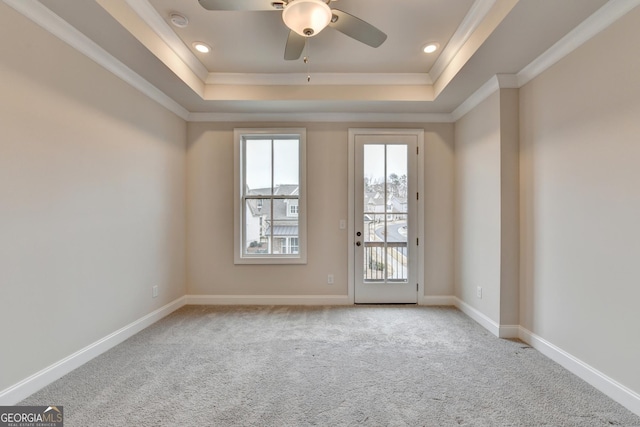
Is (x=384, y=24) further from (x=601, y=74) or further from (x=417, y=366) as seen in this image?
(x=417, y=366)

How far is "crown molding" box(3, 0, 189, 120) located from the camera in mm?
1764

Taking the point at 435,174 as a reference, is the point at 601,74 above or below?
above

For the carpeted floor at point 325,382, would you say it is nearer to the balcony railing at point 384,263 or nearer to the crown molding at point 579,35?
the balcony railing at point 384,263

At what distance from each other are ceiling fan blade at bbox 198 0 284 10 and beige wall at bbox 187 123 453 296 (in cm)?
200

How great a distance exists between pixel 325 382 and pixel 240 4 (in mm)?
2528

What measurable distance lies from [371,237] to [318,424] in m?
2.42

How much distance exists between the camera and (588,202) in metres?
1.99

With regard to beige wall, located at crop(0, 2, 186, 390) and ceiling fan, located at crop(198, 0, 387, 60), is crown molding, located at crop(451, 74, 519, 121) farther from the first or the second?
beige wall, located at crop(0, 2, 186, 390)

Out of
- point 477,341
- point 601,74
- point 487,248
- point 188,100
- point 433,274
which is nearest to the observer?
point 601,74

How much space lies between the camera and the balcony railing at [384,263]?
3.71 meters

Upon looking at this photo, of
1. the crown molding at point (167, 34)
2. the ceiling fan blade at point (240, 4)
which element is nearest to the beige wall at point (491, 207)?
the ceiling fan blade at point (240, 4)

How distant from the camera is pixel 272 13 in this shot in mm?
2223

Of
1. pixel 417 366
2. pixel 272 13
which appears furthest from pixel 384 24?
pixel 417 366

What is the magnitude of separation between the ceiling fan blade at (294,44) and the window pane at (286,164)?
1.54 meters
